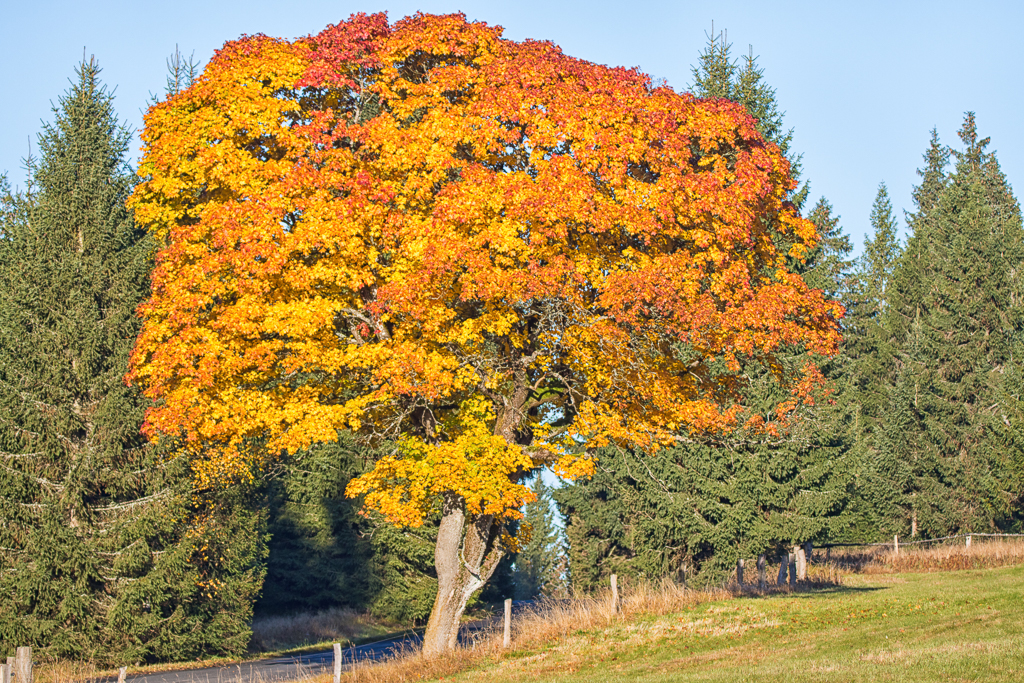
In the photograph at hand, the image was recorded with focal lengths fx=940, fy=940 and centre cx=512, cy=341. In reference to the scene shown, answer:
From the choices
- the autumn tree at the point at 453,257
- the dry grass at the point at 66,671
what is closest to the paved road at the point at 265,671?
the dry grass at the point at 66,671

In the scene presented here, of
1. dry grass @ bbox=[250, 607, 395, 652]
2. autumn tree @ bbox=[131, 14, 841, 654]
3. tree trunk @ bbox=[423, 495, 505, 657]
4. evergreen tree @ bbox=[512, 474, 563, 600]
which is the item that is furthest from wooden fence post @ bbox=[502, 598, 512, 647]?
evergreen tree @ bbox=[512, 474, 563, 600]

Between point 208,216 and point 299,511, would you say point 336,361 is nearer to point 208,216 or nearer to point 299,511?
point 208,216

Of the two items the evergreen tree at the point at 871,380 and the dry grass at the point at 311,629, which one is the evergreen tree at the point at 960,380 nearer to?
the evergreen tree at the point at 871,380

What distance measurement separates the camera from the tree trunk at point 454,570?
18250mm

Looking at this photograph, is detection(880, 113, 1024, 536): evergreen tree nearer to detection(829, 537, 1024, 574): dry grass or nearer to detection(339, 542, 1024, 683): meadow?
detection(829, 537, 1024, 574): dry grass

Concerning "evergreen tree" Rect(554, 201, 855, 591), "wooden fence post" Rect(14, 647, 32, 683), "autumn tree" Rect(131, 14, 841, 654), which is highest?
"autumn tree" Rect(131, 14, 841, 654)

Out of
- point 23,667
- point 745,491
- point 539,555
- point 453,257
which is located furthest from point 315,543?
point 539,555

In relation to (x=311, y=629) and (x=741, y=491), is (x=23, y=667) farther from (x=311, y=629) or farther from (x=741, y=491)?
(x=741, y=491)

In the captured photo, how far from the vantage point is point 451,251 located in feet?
51.2

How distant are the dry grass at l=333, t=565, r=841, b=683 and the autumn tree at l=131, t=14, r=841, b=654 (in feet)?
2.62

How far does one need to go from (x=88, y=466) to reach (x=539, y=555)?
238 feet

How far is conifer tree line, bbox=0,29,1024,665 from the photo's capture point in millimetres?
21531

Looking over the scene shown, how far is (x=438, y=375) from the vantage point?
16.2 meters

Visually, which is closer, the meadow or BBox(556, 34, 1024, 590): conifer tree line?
the meadow
